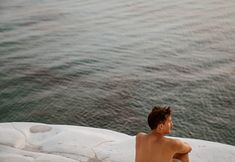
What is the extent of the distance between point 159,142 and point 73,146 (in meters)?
A: 2.98

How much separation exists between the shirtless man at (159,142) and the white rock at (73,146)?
72.2 inches

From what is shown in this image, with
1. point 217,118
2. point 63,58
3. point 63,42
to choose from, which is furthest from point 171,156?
point 63,42

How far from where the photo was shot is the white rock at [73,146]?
7547 millimetres

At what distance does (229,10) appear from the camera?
2094cm

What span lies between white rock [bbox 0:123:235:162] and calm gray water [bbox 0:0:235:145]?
282cm

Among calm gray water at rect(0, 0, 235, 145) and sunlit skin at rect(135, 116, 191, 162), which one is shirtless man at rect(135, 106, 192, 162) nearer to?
sunlit skin at rect(135, 116, 191, 162)

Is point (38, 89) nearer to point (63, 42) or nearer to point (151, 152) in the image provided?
point (63, 42)

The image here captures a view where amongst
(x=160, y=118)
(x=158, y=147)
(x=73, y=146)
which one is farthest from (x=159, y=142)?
(x=73, y=146)

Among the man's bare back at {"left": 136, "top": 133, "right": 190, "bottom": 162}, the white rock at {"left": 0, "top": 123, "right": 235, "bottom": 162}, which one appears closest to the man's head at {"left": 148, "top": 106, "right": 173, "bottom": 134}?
the man's bare back at {"left": 136, "top": 133, "right": 190, "bottom": 162}

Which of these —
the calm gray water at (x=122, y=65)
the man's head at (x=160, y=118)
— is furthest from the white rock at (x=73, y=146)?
the calm gray water at (x=122, y=65)

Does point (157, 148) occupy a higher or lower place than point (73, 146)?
higher

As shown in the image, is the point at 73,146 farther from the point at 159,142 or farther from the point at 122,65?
the point at 122,65

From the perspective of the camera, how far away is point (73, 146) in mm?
8094

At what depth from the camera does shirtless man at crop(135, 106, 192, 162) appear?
17.4 feet
